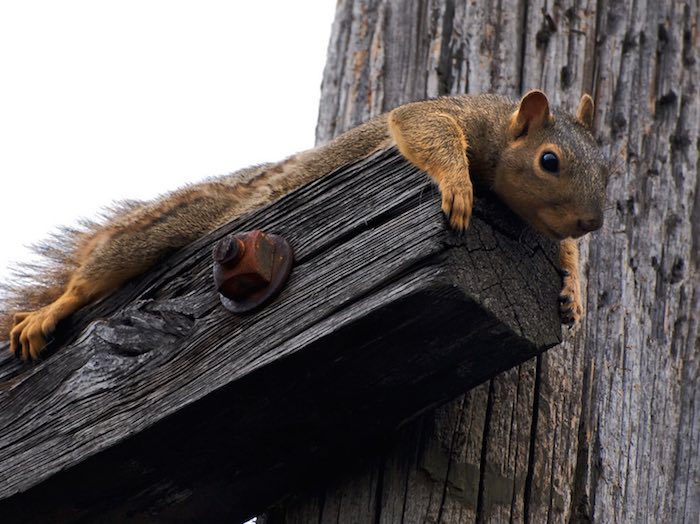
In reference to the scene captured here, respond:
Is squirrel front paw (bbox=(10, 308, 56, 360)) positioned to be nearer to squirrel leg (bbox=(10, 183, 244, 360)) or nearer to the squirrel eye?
squirrel leg (bbox=(10, 183, 244, 360))

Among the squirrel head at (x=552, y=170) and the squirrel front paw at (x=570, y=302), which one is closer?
the squirrel front paw at (x=570, y=302)

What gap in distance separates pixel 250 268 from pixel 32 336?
81cm

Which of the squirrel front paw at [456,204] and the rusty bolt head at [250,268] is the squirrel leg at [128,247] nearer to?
the rusty bolt head at [250,268]

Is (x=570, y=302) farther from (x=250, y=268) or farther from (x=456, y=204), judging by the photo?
(x=250, y=268)

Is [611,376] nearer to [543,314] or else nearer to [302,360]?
[543,314]

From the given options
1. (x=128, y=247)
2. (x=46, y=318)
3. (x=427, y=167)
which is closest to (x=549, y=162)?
(x=427, y=167)

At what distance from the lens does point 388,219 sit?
2.00m

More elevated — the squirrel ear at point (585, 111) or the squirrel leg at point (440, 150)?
the squirrel leg at point (440, 150)

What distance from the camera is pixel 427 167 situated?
6.82 feet

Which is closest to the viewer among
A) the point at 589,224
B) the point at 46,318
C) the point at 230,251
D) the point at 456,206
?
the point at 456,206

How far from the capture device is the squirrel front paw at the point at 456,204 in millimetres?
1897

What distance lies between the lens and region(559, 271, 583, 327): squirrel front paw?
2.29m

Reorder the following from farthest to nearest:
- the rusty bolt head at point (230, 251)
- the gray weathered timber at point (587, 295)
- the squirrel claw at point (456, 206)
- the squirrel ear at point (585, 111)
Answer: the squirrel ear at point (585, 111)
the gray weathered timber at point (587, 295)
the rusty bolt head at point (230, 251)
the squirrel claw at point (456, 206)

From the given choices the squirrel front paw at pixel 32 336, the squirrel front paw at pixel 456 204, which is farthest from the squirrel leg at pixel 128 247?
the squirrel front paw at pixel 456 204
